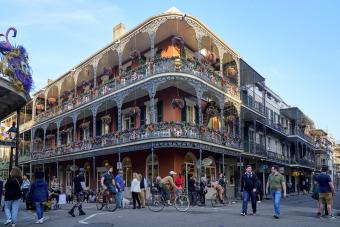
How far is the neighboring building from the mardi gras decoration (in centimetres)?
833

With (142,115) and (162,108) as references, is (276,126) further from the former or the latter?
(162,108)

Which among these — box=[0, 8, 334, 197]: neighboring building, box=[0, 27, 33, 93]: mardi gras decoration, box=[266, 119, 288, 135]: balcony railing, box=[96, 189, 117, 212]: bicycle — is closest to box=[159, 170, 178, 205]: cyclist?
box=[96, 189, 117, 212]: bicycle

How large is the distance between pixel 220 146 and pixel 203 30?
6.97 meters

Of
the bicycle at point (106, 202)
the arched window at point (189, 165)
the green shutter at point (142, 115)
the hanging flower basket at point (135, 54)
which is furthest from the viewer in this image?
the green shutter at point (142, 115)

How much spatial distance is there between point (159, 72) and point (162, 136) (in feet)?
11.8

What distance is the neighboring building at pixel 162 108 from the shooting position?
2161 cm

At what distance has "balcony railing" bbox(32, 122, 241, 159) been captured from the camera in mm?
20797

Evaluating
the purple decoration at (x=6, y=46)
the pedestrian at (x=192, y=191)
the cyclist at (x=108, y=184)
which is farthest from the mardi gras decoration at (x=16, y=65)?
the pedestrian at (x=192, y=191)

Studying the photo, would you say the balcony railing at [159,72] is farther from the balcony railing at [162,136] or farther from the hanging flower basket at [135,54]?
the balcony railing at [162,136]

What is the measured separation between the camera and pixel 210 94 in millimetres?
24250

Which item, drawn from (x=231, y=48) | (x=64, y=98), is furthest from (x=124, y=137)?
(x=64, y=98)

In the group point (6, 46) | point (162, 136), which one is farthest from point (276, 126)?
point (6, 46)

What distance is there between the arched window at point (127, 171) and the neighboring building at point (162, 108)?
7 cm

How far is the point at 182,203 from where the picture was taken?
15164mm
